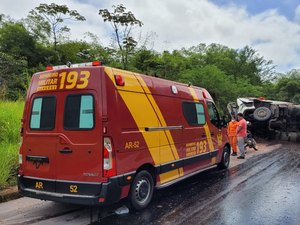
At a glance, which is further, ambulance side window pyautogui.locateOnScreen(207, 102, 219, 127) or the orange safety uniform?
the orange safety uniform

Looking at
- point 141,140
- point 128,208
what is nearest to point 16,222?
point 128,208

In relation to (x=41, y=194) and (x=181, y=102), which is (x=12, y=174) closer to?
(x=41, y=194)

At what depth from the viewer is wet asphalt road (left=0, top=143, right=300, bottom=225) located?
5.20m

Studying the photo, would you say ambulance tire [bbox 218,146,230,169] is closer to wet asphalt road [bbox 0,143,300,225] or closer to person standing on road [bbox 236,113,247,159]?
wet asphalt road [bbox 0,143,300,225]

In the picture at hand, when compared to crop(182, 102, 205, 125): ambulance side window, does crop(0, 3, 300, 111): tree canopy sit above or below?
above

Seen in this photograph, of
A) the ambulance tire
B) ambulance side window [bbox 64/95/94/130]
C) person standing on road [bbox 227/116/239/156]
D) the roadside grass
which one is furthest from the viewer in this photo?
person standing on road [bbox 227/116/239/156]

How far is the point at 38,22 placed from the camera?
24062 millimetres

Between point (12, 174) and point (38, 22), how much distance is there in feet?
63.9

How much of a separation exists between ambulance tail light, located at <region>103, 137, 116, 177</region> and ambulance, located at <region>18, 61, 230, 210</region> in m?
0.01

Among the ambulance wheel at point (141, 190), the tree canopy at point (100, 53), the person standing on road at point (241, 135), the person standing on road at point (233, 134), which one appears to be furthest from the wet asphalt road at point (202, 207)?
the tree canopy at point (100, 53)

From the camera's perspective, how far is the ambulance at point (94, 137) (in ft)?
Result: 16.2

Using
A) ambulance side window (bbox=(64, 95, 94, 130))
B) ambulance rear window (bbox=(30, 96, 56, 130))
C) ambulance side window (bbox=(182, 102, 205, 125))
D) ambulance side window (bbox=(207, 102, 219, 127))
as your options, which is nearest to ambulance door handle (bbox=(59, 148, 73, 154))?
ambulance side window (bbox=(64, 95, 94, 130))

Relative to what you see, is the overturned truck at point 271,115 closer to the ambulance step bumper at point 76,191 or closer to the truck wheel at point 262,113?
the truck wheel at point 262,113

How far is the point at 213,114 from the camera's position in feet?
28.9
